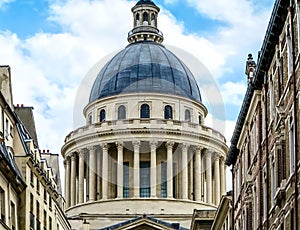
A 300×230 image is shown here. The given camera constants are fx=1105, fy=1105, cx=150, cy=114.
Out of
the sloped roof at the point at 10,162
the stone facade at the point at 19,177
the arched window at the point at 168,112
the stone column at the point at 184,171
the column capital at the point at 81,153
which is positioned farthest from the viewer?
the column capital at the point at 81,153

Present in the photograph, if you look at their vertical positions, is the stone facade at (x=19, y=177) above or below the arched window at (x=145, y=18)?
below

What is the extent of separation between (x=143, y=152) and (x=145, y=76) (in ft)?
35.5

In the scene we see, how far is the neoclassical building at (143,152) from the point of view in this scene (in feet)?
457

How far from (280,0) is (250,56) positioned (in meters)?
17.1

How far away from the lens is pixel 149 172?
5595 inches

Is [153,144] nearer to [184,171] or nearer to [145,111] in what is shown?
[145,111]

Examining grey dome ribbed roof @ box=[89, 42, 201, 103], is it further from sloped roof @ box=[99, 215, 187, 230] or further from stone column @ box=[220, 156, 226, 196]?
sloped roof @ box=[99, 215, 187, 230]

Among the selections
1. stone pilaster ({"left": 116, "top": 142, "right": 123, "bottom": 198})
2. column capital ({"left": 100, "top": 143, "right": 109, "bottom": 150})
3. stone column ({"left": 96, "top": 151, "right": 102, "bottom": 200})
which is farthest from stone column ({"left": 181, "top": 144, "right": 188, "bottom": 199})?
stone column ({"left": 96, "top": 151, "right": 102, "bottom": 200})

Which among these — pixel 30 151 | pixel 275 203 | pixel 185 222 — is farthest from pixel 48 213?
pixel 185 222

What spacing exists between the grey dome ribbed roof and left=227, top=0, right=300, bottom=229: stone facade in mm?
88003

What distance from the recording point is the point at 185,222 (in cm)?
13812

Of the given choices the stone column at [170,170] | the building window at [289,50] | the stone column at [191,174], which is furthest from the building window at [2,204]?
the stone column at [191,174]

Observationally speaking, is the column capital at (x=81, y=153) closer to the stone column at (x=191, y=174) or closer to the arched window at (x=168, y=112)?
the arched window at (x=168, y=112)

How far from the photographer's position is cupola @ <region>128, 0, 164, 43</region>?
156 m
